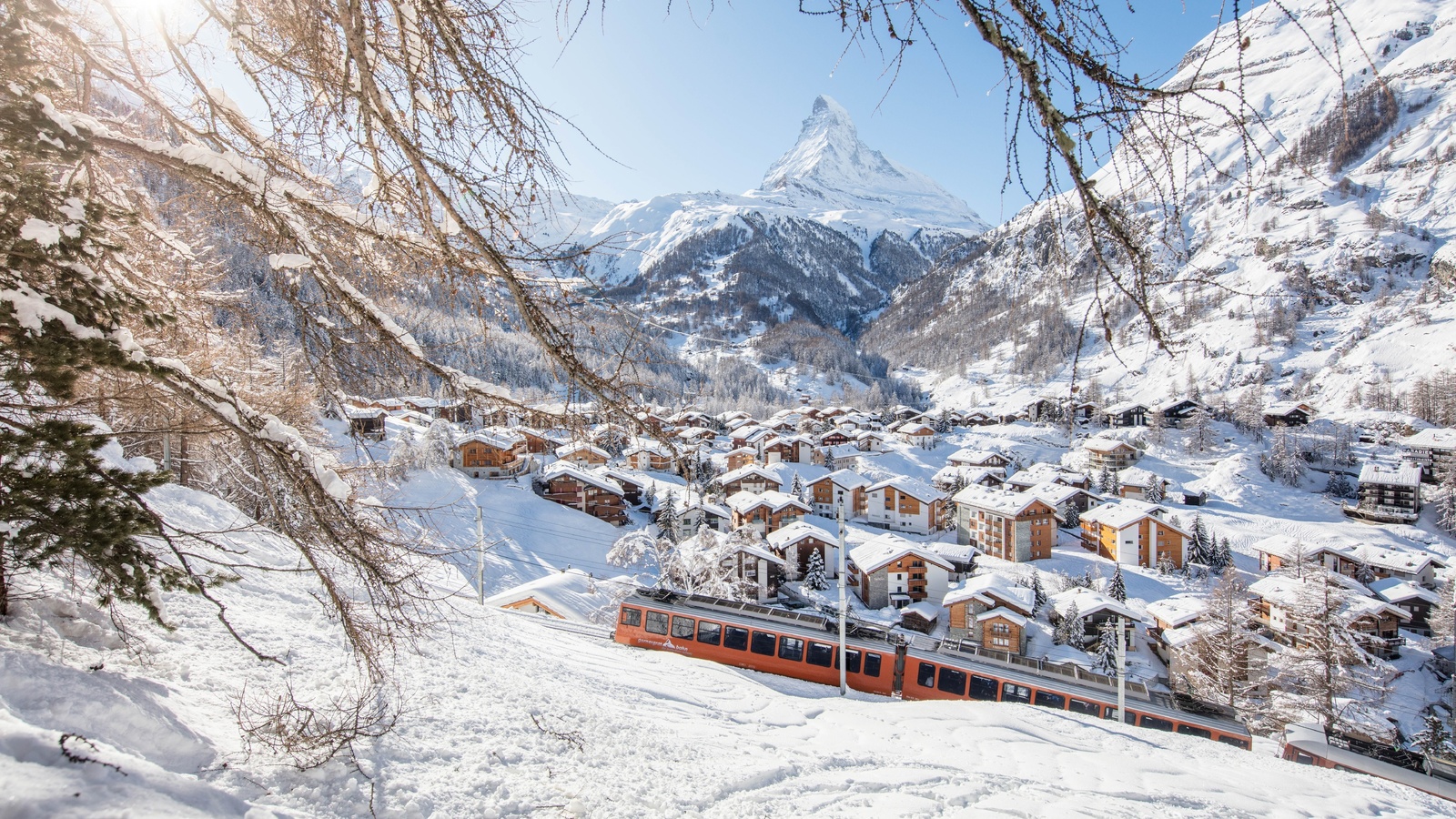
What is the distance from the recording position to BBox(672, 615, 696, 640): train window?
30.2 ft

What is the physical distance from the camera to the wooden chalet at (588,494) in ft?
80.3

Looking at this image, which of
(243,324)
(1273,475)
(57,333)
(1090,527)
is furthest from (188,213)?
(1273,475)

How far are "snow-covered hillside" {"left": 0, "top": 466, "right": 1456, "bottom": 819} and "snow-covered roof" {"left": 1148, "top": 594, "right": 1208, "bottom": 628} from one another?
33.8 feet

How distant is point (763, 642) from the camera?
899cm

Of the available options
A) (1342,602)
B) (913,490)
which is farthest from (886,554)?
(1342,602)

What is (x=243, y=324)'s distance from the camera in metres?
2.81

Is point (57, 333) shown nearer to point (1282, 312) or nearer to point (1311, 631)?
point (1311, 631)

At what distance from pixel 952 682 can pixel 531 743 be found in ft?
22.1

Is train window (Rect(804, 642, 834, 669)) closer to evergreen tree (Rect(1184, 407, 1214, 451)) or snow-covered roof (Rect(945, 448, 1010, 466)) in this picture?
snow-covered roof (Rect(945, 448, 1010, 466))

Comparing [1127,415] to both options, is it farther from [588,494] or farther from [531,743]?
[531,743]

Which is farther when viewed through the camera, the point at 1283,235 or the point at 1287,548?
the point at 1283,235

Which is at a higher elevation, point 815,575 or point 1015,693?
point 1015,693

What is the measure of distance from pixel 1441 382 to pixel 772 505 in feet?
164

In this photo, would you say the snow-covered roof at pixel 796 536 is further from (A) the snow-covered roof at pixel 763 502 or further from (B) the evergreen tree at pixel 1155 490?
(B) the evergreen tree at pixel 1155 490
